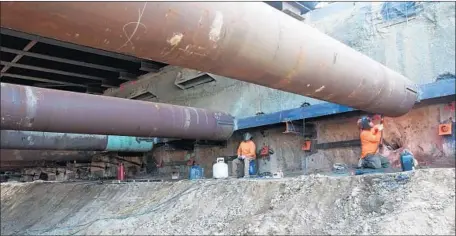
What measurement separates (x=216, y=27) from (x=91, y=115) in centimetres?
446

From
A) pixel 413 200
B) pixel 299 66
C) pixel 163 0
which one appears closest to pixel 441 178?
pixel 413 200

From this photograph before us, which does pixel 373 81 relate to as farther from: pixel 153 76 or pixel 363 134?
pixel 153 76

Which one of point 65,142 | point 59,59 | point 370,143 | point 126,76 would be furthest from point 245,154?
point 59,59

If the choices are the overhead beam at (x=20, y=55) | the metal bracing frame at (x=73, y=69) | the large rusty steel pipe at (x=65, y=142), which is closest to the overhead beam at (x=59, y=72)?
the metal bracing frame at (x=73, y=69)

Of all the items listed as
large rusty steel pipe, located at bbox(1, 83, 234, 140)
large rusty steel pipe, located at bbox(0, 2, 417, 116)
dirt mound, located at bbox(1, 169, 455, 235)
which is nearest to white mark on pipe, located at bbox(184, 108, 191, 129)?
large rusty steel pipe, located at bbox(1, 83, 234, 140)

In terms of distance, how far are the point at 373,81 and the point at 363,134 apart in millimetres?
2604

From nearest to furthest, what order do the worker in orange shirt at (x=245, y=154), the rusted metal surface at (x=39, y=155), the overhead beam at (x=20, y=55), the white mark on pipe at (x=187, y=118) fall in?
the white mark on pipe at (x=187, y=118)
the worker in orange shirt at (x=245, y=154)
the rusted metal surface at (x=39, y=155)
the overhead beam at (x=20, y=55)

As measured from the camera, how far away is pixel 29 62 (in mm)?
11922

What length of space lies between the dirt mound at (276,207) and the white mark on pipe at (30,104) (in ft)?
7.81

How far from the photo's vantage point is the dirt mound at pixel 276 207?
4.34 m

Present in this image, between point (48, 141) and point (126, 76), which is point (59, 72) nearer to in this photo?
point (126, 76)

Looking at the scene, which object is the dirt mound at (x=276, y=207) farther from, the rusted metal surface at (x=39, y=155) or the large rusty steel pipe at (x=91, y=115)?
the rusted metal surface at (x=39, y=155)

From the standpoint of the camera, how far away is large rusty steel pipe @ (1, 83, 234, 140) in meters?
5.73

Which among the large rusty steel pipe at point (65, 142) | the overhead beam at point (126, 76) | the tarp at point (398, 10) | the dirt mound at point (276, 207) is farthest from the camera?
the overhead beam at point (126, 76)
